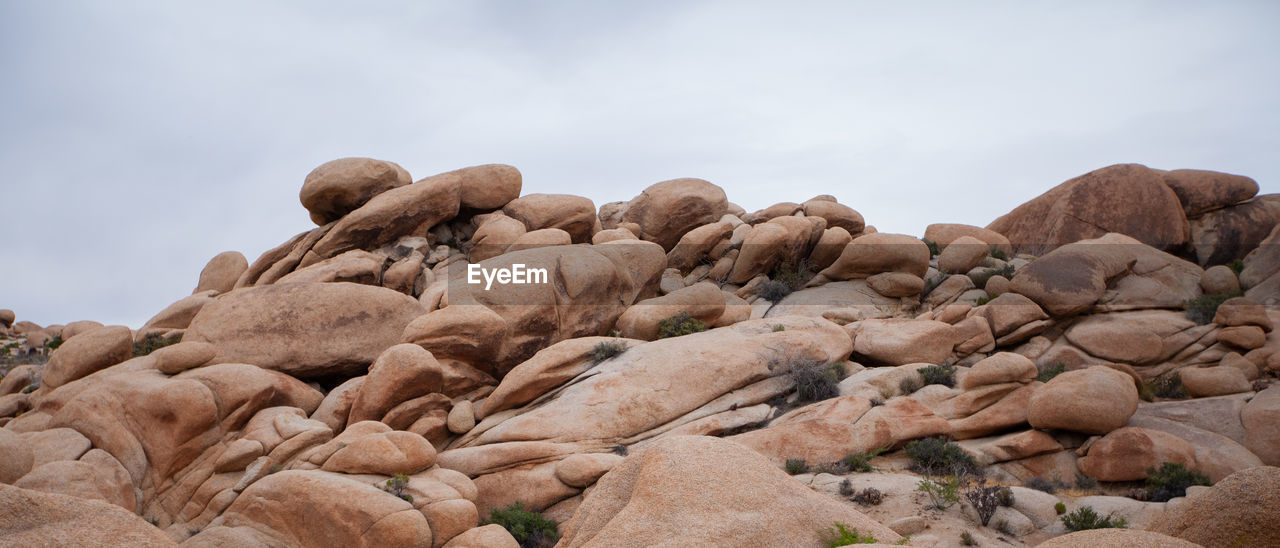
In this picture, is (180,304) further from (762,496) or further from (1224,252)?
(1224,252)

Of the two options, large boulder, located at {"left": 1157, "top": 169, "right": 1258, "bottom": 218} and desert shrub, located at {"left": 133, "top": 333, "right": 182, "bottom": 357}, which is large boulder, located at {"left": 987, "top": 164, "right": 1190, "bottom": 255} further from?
desert shrub, located at {"left": 133, "top": 333, "right": 182, "bottom": 357}

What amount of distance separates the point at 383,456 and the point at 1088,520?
12.9 meters

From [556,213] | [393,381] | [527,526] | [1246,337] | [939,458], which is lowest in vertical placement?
[527,526]

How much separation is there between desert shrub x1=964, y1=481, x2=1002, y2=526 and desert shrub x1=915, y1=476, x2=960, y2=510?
0.80ft

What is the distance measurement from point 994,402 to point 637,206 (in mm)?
21849

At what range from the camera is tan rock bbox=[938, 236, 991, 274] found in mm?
28109

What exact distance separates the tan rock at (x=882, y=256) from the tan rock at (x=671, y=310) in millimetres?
8062

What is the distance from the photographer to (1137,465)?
14602 millimetres

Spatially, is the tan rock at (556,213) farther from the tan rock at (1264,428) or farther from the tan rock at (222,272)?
the tan rock at (1264,428)

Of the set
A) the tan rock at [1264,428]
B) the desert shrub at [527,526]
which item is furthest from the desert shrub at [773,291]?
the desert shrub at [527,526]

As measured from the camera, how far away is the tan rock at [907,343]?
19750mm

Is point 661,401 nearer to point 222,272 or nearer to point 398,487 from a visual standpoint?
point 398,487

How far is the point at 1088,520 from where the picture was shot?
471 inches

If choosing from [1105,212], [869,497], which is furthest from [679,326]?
[1105,212]
